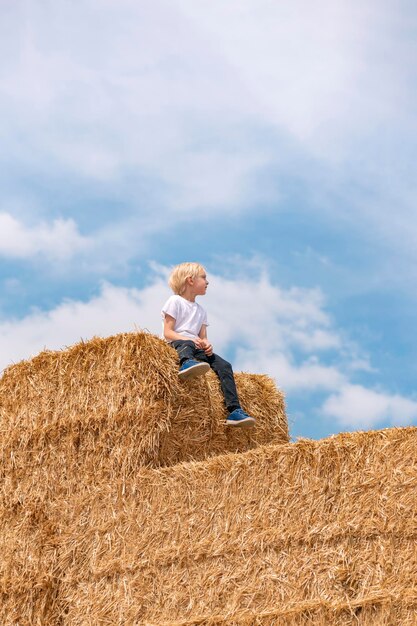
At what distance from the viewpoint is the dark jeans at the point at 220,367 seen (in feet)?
24.7

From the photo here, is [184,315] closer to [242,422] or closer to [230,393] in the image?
[230,393]

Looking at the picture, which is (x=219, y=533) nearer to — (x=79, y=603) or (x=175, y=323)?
(x=79, y=603)

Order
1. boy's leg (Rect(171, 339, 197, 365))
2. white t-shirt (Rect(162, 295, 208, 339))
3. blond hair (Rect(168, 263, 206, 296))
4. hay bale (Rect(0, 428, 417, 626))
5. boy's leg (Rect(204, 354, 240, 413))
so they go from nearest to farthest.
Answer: hay bale (Rect(0, 428, 417, 626)) → boy's leg (Rect(171, 339, 197, 365)) → boy's leg (Rect(204, 354, 240, 413)) → white t-shirt (Rect(162, 295, 208, 339)) → blond hair (Rect(168, 263, 206, 296))

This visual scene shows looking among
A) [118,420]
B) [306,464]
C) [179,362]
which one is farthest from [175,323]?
[306,464]

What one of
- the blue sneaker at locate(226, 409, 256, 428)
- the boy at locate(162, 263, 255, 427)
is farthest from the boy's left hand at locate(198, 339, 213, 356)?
the blue sneaker at locate(226, 409, 256, 428)

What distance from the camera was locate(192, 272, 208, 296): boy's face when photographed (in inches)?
324

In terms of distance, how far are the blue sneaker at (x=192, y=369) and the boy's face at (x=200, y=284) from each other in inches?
42.6

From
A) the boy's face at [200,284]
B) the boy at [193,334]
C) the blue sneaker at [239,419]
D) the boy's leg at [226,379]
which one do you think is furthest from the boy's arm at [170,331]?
the blue sneaker at [239,419]

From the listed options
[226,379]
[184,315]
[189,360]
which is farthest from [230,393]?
[184,315]

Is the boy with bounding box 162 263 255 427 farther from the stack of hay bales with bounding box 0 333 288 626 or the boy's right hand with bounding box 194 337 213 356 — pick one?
the stack of hay bales with bounding box 0 333 288 626

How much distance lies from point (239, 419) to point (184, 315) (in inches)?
44.6

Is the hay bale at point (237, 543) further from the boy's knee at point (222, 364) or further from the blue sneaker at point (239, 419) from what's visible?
the boy's knee at point (222, 364)

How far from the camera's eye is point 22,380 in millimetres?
7984

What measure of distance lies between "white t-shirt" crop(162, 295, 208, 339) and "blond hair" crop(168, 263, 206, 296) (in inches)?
4.6
